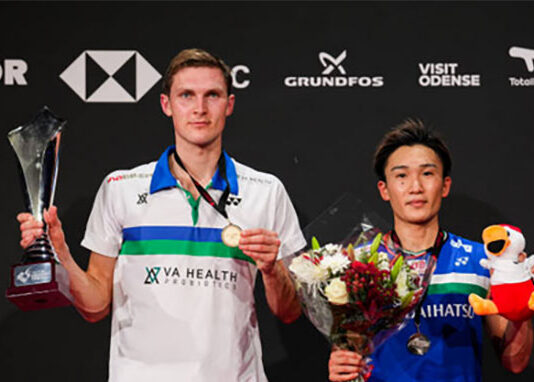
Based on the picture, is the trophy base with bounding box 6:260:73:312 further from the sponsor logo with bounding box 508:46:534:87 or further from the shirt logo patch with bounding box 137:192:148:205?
the sponsor logo with bounding box 508:46:534:87

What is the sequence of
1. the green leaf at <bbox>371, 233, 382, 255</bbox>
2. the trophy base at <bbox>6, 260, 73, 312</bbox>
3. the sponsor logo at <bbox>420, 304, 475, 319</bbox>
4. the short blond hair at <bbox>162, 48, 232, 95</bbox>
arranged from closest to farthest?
the green leaf at <bbox>371, 233, 382, 255</bbox> < the trophy base at <bbox>6, 260, 73, 312</bbox> < the sponsor logo at <bbox>420, 304, 475, 319</bbox> < the short blond hair at <bbox>162, 48, 232, 95</bbox>

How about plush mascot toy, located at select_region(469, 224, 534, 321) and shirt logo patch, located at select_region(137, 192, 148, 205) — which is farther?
shirt logo patch, located at select_region(137, 192, 148, 205)

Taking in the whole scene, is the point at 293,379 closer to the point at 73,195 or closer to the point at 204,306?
the point at 204,306

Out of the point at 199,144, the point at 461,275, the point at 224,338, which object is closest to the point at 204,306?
the point at 224,338

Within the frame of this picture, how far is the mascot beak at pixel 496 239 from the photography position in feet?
8.57

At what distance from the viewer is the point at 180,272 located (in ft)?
9.21

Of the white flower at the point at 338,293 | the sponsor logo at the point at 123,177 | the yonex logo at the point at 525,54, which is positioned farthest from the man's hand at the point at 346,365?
the yonex logo at the point at 525,54

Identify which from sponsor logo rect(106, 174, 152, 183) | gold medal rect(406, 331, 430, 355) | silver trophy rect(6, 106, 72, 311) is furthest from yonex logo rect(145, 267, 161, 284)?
gold medal rect(406, 331, 430, 355)

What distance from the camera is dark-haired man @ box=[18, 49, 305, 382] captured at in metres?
2.74

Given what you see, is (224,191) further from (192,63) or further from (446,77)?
(446,77)

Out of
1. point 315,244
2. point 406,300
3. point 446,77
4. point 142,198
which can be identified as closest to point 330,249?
point 315,244

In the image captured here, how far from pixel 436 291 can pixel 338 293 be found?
2.38ft

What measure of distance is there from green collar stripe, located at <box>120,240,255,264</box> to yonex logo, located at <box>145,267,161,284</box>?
61 millimetres

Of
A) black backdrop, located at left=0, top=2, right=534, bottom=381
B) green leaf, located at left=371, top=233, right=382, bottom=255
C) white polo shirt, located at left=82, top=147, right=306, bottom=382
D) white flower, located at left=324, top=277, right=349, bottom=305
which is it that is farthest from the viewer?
black backdrop, located at left=0, top=2, right=534, bottom=381
